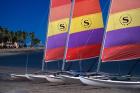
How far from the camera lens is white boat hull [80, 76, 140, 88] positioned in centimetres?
2038

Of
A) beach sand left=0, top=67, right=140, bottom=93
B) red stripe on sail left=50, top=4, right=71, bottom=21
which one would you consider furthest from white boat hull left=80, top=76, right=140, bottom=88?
red stripe on sail left=50, top=4, right=71, bottom=21

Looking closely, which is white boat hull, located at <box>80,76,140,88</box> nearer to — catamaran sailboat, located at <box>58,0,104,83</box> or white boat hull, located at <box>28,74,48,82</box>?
catamaran sailboat, located at <box>58,0,104,83</box>

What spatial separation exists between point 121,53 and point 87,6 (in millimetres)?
4386

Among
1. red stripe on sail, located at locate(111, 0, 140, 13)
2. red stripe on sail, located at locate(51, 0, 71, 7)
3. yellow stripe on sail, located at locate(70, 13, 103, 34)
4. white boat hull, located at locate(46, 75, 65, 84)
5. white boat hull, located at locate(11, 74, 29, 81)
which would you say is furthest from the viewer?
red stripe on sail, located at locate(51, 0, 71, 7)

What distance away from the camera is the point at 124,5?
71.9 ft

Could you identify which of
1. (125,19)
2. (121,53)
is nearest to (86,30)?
(125,19)

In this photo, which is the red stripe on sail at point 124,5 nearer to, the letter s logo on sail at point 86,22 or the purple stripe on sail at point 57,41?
the letter s logo on sail at point 86,22

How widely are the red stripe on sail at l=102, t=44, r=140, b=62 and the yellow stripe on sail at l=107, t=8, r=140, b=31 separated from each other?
1.10 metres

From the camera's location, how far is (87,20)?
2483 cm

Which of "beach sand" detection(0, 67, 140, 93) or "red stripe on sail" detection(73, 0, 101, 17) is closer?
"beach sand" detection(0, 67, 140, 93)

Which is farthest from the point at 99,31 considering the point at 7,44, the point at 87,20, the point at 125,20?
the point at 7,44

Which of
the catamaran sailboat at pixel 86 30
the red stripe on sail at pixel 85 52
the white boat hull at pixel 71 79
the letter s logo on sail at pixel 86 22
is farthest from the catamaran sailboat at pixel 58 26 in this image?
the white boat hull at pixel 71 79

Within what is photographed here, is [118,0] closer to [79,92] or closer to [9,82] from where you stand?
[79,92]

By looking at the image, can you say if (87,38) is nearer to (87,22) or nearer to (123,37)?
(87,22)
